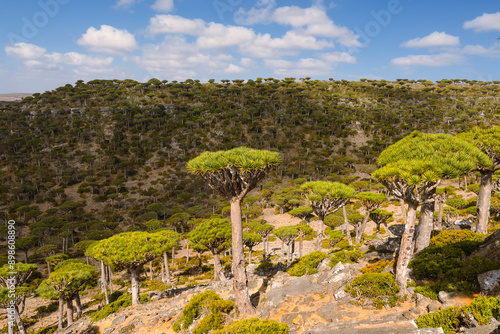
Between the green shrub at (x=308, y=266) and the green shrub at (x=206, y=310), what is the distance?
5885 mm

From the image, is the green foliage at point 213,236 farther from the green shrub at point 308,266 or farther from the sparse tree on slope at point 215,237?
the green shrub at point 308,266

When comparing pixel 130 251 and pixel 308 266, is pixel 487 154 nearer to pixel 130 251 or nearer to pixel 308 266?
pixel 308 266

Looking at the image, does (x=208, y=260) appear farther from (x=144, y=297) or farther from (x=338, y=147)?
(x=338, y=147)

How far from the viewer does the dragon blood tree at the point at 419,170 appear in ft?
31.2

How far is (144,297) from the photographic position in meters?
22.1

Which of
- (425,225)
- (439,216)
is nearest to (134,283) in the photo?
(425,225)

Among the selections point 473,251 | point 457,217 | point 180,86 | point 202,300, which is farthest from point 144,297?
point 180,86

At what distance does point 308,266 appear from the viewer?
57.0 ft

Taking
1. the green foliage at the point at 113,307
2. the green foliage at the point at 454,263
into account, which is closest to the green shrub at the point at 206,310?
the green foliage at the point at 454,263

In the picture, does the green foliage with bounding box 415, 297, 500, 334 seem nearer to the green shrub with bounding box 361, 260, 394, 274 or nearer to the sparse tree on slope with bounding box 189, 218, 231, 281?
the green shrub with bounding box 361, 260, 394, 274

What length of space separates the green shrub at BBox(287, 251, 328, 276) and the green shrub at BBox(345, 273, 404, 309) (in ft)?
17.7

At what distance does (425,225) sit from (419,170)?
5700 millimetres

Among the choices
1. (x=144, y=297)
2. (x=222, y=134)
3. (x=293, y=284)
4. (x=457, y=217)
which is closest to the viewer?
(x=293, y=284)

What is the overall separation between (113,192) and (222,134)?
41377 mm
